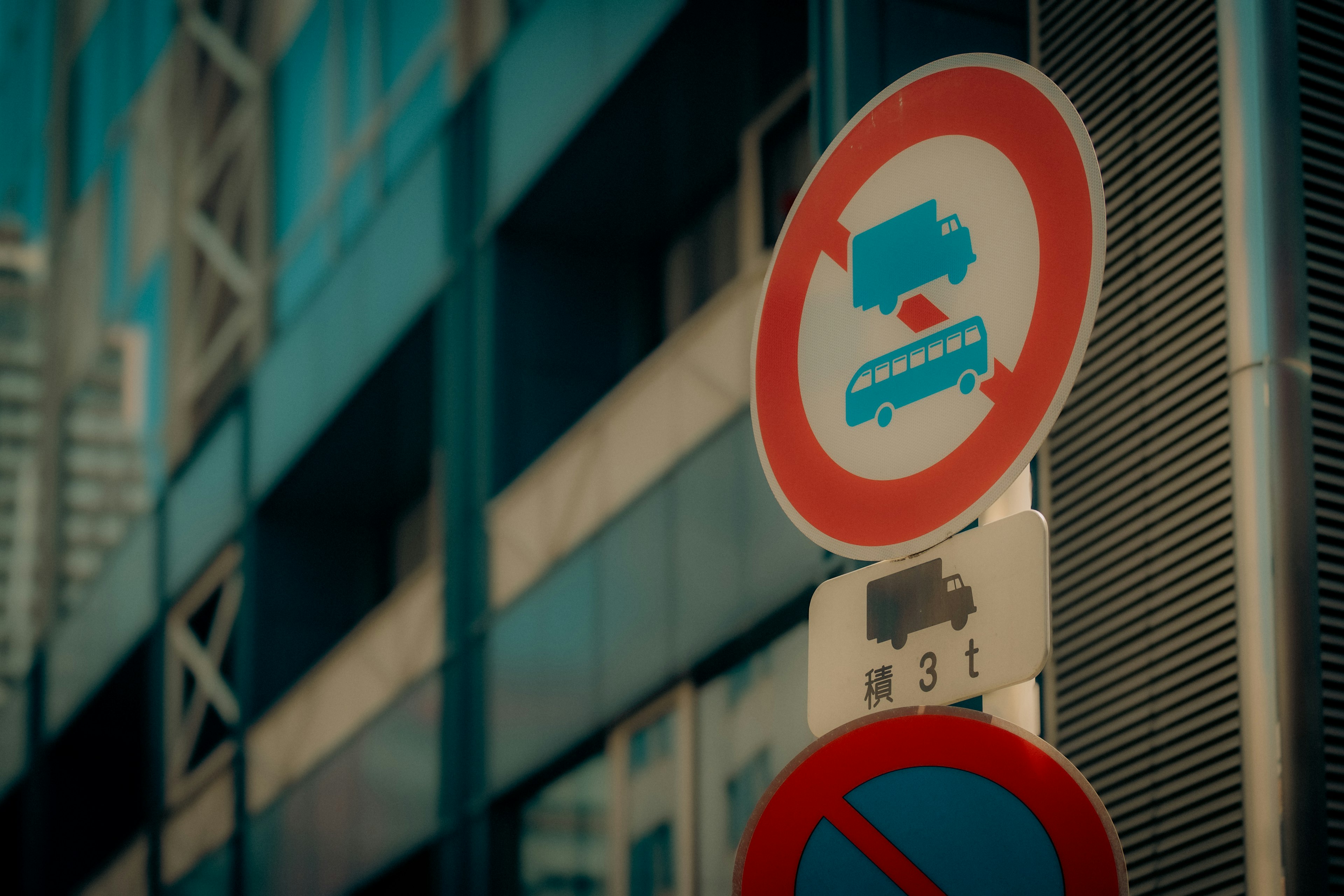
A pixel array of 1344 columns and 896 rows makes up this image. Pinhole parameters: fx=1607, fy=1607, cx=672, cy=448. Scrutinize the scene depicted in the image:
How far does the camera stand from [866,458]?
291 centimetres

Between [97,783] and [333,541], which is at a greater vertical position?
[333,541]

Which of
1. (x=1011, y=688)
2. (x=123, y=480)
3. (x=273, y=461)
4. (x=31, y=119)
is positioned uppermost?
(x=31, y=119)

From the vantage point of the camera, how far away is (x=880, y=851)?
2.60 metres

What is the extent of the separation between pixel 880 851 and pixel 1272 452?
9.66ft

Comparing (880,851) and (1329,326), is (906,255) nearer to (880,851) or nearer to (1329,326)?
(880,851)

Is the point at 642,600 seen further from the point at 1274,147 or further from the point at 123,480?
the point at 123,480

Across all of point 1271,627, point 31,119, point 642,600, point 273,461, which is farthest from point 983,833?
point 31,119

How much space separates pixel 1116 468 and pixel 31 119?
20.2 metres

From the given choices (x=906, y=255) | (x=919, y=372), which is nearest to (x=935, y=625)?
(x=919, y=372)

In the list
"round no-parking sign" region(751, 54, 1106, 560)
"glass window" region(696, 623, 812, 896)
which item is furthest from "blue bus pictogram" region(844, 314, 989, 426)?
"glass window" region(696, 623, 812, 896)

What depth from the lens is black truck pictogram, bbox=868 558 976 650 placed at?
2664 millimetres

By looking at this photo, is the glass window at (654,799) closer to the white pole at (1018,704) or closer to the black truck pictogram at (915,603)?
the black truck pictogram at (915,603)

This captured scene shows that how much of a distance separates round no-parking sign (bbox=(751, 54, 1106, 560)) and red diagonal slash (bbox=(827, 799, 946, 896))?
45 cm

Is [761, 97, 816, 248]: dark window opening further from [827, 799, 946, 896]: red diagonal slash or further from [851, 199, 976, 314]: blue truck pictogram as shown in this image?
[827, 799, 946, 896]: red diagonal slash
